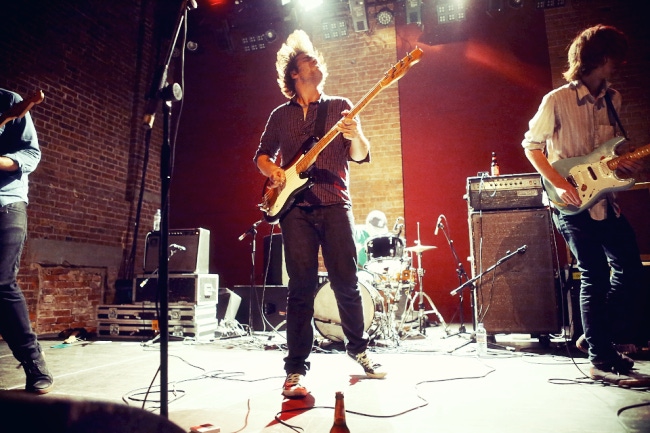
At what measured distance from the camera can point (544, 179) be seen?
2.49 m

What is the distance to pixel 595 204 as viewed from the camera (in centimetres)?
235

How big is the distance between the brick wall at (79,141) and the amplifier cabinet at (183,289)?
1.05 metres

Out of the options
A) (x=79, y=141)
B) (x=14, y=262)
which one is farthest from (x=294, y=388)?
(x=79, y=141)

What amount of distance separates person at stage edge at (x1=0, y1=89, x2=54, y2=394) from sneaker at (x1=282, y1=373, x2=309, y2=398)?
1.28m

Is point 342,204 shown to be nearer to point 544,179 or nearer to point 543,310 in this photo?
point 544,179

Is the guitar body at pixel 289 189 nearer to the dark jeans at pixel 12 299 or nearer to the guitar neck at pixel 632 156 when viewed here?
the dark jeans at pixel 12 299

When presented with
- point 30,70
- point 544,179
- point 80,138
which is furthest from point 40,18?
point 544,179

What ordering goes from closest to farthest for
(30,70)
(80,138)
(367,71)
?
1. (30,70)
2. (80,138)
3. (367,71)

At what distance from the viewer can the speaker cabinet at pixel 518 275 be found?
11.4 ft

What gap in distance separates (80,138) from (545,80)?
657cm

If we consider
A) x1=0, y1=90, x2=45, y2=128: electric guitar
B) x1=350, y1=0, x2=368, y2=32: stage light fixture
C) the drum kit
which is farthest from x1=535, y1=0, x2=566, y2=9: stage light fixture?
x1=0, y1=90, x2=45, y2=128: electric guitar

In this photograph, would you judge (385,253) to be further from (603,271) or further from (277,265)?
(603,271)

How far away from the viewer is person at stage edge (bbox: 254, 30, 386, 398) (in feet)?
7.62

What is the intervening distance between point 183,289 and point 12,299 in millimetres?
2761
